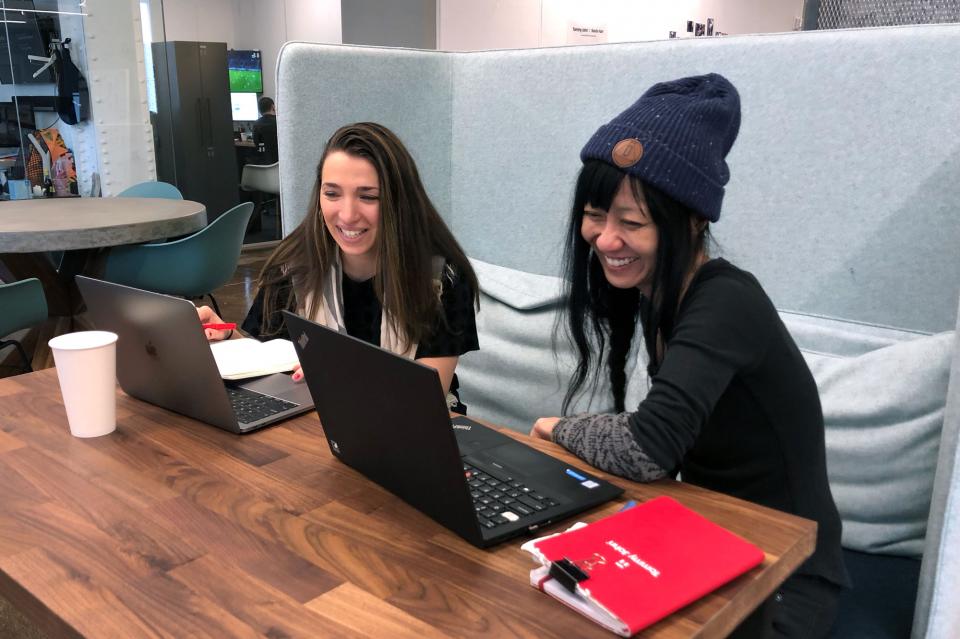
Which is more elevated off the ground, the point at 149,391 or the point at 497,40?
the point at 497,40

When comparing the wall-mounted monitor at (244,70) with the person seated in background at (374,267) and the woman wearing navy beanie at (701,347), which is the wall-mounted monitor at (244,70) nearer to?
the person seated in background at (374,267)

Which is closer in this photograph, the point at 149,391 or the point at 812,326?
the point at 149,391

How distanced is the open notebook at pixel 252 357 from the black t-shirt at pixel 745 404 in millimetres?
682

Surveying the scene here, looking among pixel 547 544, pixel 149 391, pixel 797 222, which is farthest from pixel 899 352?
pixel 149 391

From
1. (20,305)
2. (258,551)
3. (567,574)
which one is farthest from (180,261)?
(567,574)

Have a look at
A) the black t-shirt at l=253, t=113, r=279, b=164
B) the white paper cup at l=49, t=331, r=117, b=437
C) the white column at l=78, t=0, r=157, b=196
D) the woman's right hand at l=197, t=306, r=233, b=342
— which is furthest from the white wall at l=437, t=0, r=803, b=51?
the white paper cup at l=49, t=331, r=117, b=437

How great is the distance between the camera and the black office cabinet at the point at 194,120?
600 centimetres

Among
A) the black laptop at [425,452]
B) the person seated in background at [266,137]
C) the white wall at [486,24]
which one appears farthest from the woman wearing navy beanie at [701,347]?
the person seated in background at [266,137]

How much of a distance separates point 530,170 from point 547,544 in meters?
1.65

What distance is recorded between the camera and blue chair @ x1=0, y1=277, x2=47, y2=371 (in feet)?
8.42

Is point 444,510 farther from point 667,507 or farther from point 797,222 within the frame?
point 797,222

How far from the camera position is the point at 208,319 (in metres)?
1.57

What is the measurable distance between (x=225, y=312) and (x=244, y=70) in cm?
443

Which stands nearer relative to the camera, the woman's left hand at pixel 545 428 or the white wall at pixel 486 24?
the woman's left hand at pixel 545 428
